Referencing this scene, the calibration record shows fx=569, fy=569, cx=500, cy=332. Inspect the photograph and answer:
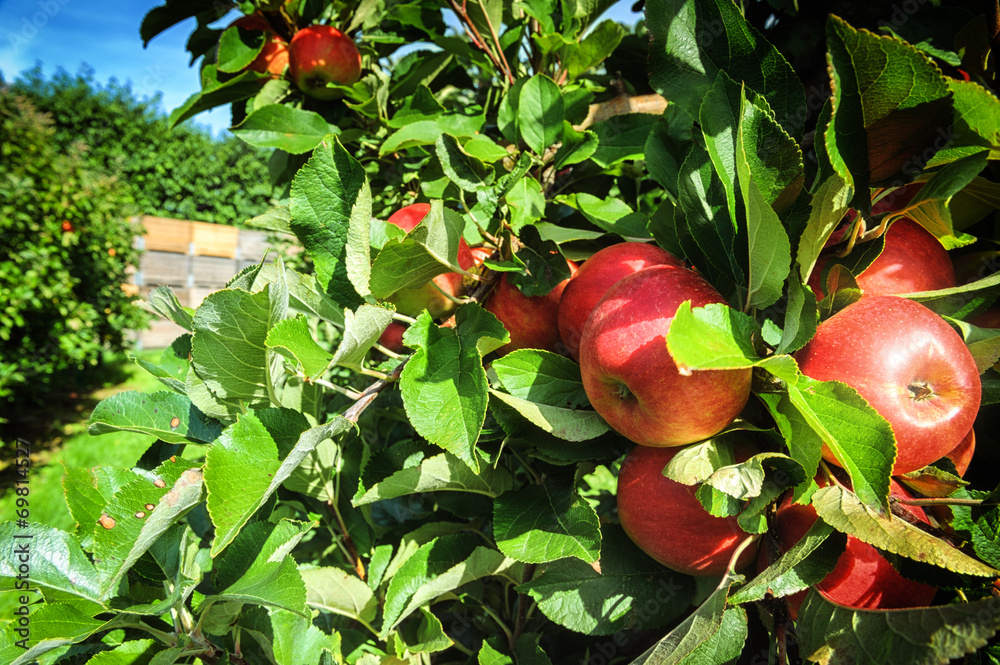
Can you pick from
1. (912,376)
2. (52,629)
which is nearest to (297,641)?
(52,629)

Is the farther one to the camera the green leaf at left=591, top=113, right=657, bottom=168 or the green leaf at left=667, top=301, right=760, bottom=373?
the green leaf at left=591, top=113, right=657, bottom=168

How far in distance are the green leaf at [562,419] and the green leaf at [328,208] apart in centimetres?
28

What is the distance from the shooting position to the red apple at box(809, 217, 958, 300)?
64 cm

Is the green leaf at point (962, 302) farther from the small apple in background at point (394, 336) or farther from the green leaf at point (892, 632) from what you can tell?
the small apple in background at point (394, 336)

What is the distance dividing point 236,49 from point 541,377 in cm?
103

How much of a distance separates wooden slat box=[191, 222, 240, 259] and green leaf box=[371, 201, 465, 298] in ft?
28.8

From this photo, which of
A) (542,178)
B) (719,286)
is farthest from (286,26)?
→ (719,286)

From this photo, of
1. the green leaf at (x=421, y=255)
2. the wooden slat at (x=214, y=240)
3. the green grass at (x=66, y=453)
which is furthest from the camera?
the wooden slat at (x=214, y=240)

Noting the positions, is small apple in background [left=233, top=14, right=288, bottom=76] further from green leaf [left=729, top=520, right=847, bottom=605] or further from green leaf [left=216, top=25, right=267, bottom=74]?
green leaf [left=729, top=520, right=847, bottom=605]

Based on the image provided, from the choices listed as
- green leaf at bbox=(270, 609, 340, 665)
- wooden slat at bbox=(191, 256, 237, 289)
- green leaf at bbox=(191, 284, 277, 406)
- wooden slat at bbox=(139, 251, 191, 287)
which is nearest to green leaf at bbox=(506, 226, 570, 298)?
green leaf at bbox=(191, 284, 277, 406)

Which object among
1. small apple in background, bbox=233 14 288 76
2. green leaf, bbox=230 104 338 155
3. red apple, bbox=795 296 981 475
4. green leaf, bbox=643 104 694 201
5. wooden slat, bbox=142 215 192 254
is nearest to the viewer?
red apple, bbox=795 296 981 475

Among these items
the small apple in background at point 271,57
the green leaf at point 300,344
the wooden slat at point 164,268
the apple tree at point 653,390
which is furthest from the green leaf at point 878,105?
the wooden slat at point 164,268

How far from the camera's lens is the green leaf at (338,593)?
91 centimetres

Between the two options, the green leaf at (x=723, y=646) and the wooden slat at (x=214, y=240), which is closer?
the green leaf at (x=723, y=646)
